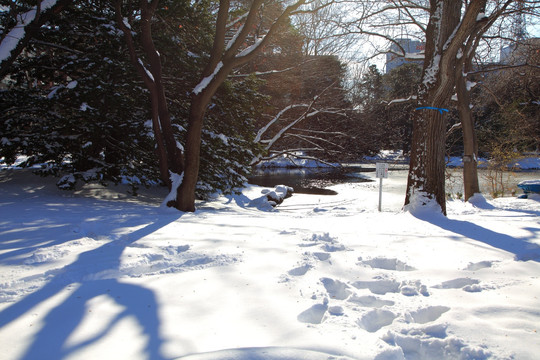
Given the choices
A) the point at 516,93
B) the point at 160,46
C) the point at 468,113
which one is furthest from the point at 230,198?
the point at 516,93

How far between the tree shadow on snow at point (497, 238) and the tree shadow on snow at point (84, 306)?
11.5 feet

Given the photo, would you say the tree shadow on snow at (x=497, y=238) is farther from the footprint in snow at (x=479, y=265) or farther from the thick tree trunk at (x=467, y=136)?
the thick tree trunk at (x=467, y=136)

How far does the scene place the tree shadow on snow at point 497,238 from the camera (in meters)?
3.71

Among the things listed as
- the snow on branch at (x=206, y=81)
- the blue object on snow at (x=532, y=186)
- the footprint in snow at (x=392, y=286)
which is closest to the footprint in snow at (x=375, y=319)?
the footprint in snow at (x=392, y=286)

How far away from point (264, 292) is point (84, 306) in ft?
4.12

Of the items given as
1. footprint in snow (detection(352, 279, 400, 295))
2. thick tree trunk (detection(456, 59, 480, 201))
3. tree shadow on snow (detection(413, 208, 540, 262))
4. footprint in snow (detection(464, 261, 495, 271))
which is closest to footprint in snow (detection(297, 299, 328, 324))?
footprint in snow (detection(352, 279, 400, 295))

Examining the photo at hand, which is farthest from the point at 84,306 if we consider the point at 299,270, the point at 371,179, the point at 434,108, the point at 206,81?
the point at 371,179

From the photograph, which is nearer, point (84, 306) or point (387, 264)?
point (84, 306)

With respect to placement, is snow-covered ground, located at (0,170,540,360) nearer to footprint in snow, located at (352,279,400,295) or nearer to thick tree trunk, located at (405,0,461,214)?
footprint in snow, located at (352,279,400,295)

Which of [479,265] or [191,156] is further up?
[191,156]

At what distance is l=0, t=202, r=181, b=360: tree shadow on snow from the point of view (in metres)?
1.96

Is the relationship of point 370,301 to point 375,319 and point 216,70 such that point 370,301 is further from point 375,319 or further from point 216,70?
point 216,70

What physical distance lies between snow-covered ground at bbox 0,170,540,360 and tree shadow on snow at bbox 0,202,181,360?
0.01 m

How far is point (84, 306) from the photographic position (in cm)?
241
